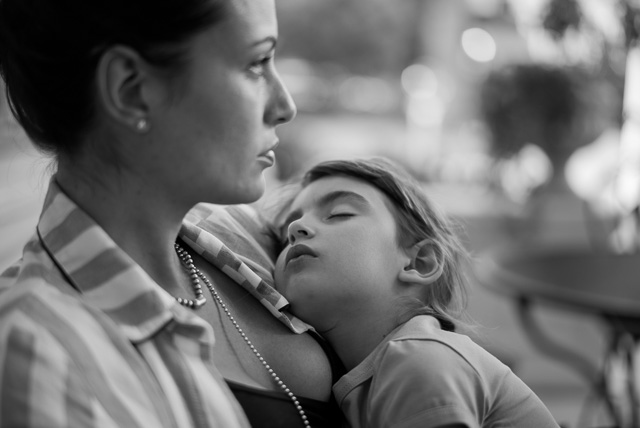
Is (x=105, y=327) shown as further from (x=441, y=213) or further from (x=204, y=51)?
(x=441, y=213)

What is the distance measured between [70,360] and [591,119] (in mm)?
3517

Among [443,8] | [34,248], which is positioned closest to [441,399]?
[34,248]

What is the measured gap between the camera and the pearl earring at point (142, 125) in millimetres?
900

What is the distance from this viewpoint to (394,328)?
3.85 feet

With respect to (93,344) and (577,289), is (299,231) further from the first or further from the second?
(577,289)

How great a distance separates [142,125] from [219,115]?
3.4 inches

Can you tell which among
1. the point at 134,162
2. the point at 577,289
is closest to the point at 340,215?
the point at 134,162

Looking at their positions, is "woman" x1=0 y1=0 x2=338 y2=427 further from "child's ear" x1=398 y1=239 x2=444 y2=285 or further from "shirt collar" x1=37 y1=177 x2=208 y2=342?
"child's ear" x1=398 y1=239 x2=444 y2=285

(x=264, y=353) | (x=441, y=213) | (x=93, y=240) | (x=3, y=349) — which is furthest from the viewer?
(x=441, y=213)

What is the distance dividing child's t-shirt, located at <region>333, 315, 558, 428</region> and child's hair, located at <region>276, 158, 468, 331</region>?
0.34 ft

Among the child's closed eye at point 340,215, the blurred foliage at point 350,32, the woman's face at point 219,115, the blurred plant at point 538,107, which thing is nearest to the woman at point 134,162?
the woman's face at point 219,115

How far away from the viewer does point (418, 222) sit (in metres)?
1.24

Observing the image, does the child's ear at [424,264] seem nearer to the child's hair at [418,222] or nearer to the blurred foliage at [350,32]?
the child's hair at [418,222]

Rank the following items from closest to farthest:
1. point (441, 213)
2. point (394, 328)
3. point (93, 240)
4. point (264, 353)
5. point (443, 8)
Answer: point (93, 240)
point (264, 353)
point (394, 328)
point (441, 213)
point (443, 8)
